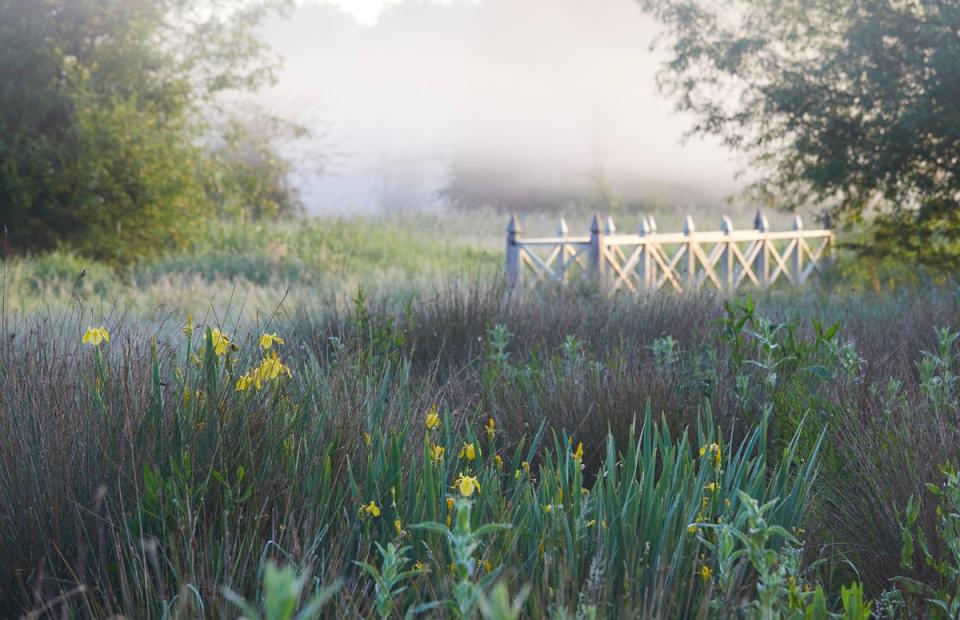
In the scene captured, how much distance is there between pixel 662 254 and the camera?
15023mm

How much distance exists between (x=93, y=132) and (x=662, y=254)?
29.6 ft

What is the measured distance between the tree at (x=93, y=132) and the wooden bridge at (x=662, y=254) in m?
6.33

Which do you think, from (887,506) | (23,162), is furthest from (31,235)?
(887,506)

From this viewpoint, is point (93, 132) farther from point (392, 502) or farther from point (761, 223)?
point (392, 502)

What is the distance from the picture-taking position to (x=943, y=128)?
10586 mm

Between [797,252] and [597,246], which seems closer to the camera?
[597,246]

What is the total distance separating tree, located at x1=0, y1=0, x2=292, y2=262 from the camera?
15.7 meters

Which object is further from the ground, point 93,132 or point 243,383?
point 93,132

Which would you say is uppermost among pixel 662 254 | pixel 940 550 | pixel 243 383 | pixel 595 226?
pixel 595 226

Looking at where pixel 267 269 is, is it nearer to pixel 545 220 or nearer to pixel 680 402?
pixel 680 402

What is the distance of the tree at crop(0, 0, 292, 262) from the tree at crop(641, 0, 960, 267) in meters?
8.58

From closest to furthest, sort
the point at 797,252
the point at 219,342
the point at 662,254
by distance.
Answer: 1. the point at 219,342
2. the point at 662,254
3. the point at 797,252

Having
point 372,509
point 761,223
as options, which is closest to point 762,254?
point 761,223

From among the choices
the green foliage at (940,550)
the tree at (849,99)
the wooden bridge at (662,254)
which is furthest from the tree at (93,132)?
the green foliage at (940,550)
